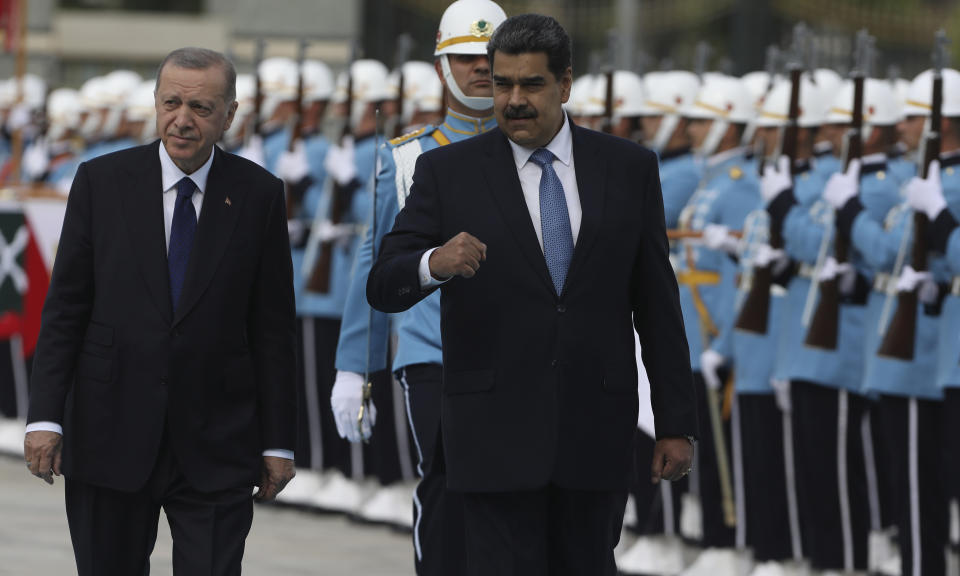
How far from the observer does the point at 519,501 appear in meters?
5.13

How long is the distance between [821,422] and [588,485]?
4032mm

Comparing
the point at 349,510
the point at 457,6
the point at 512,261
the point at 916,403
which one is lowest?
the point at 349,510

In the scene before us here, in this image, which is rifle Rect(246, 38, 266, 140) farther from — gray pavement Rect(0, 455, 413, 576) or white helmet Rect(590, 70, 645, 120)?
white helmet Rect(590, 70, 645, 120)

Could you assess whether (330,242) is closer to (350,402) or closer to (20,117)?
(350,402)

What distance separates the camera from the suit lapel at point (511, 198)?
503 centimetres

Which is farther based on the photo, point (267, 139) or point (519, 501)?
point (267, 139)

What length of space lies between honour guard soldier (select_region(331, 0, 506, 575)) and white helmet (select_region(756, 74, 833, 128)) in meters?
3.15

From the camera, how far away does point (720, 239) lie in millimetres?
9625

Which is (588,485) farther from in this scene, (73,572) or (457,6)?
(73,572)

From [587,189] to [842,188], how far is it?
12.5ft

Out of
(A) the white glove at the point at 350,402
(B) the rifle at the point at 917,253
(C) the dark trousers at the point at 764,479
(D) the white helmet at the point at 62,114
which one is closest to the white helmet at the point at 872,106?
(B) the rifle at the point at 917,253

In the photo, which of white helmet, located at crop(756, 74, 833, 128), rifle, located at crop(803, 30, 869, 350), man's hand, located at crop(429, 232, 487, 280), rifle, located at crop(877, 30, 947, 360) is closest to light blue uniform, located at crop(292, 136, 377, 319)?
white helmet, located at crop(756, 74, 833, 128)

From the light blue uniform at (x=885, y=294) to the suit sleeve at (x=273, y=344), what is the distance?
349 cm

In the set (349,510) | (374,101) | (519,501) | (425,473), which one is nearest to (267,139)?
(374,101)
